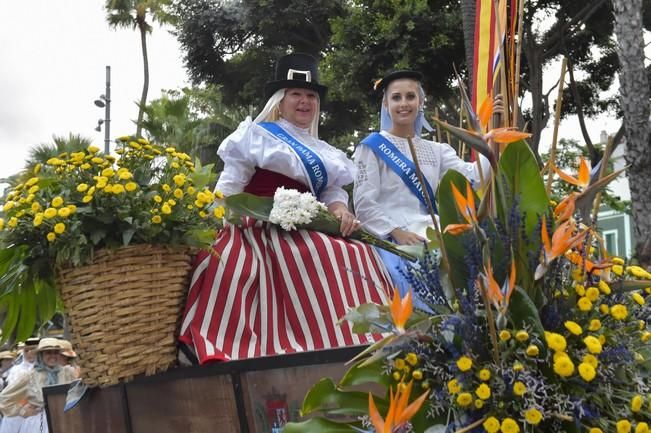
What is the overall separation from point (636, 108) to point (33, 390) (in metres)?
7.09

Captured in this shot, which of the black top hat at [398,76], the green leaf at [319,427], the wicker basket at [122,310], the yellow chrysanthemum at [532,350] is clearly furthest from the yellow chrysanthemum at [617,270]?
the black top hat at [398,76]

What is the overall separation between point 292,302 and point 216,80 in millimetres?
14335

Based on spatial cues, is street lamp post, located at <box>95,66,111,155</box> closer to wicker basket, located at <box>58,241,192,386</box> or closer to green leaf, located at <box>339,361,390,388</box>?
wicker basket, located at <box>58,241,192,386</box>

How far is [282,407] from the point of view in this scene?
3.10 metres

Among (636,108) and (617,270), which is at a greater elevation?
(636,108)

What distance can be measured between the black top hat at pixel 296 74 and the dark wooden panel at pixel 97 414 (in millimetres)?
1896

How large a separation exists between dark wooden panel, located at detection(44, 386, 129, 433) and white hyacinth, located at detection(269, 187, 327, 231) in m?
1.01

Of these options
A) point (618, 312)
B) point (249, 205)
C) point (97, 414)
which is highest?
point (249, 205)

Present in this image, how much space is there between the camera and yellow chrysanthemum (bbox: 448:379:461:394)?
202 centimetres

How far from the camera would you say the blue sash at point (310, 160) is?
4328 millimetres

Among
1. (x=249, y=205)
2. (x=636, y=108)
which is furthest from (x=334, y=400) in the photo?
(x=636, y=108)

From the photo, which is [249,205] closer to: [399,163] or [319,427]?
[399,163]

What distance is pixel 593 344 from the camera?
2041 mm

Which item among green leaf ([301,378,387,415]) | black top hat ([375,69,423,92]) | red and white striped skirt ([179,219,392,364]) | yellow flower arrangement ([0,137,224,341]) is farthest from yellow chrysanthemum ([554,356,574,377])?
black top hat ([375,69,423,92])
